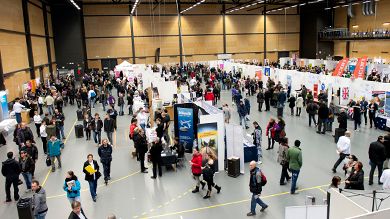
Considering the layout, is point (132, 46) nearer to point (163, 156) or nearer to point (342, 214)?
point (163, 156)

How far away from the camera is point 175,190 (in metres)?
8.73

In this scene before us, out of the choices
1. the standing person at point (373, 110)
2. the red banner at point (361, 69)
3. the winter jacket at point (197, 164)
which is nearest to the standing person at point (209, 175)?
the winter jacket at point (197, 164)

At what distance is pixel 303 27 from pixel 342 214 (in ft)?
137

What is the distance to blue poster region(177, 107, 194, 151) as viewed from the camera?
11.6 metres

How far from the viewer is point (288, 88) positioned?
21.8 meters

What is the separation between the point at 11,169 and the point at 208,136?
17.1 feet

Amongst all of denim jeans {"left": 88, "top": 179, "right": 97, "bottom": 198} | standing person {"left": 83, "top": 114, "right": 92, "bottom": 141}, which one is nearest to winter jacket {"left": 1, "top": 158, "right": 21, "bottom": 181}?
denim jeans {"left": 88, "top": 179, "right": 97, "bottom": 198}

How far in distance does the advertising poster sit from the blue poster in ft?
5.97

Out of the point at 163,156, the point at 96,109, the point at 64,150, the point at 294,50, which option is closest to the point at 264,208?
the point at 163,156

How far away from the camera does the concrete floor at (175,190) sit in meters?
7.59

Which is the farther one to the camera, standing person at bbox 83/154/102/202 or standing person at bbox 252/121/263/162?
standing person at bbox 252/121/263/162

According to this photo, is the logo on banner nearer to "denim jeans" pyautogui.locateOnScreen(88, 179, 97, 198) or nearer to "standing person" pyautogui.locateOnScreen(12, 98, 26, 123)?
"denim jeans" pyautogui.locateOnScreen(88, 179, 97, 198)

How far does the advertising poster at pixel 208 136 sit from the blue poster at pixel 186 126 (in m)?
1.82

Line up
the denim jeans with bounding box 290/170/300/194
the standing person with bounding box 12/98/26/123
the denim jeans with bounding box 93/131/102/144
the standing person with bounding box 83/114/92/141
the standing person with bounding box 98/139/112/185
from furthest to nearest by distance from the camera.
→ the standing person with bounding box 12/98/26/123 < the standing person with bounding box 83/114/92/141 < the denim jeans with bounding box 93/131/102/144 < the standing person with bounding box 98/139/112/185 < the denim jeans with bounding box 290/170/300/194
